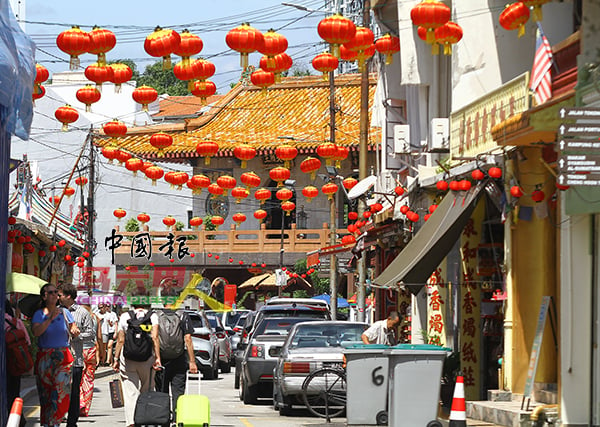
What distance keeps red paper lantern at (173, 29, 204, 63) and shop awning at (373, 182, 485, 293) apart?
214 inches

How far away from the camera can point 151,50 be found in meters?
19.4

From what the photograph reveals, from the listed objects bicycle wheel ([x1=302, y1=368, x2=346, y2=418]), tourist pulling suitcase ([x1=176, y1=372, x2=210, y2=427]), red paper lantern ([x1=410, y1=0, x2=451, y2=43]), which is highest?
red paper lantern ([x1=410, y1=0, x2=451, y2=43])

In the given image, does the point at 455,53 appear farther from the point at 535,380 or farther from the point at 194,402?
the point at 194,402

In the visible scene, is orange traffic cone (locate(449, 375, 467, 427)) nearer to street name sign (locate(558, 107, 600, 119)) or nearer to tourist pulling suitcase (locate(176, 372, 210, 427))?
tourist pulling suitcase (locate(176, 372, 210, 427))

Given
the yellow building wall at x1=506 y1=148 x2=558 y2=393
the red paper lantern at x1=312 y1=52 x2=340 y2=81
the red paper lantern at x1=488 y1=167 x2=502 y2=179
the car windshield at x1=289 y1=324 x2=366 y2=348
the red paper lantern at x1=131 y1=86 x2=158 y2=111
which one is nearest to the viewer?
the yellow building wall at x1=506 y1=148 x2=558 y2=393

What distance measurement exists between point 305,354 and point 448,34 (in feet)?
19.4

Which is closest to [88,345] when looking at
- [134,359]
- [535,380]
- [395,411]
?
[134,359]

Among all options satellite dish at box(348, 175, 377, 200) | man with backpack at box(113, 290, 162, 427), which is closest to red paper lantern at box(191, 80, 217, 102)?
man with backpack at box(113, 290, 162, 427)

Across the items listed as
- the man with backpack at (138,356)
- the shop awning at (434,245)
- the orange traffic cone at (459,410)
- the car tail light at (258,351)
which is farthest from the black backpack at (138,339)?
the car tail light at (258,351)

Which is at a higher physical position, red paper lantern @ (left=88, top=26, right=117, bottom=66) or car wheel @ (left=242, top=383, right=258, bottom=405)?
red paper lantern @ (left=88, top=26, right=117, bottom=66)

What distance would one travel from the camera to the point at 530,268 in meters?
20.1

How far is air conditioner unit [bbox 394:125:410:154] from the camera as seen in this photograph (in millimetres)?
29234

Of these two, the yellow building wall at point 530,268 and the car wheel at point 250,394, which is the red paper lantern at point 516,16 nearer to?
the yellow building wall at point 530,268

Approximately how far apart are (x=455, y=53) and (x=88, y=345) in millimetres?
9788
